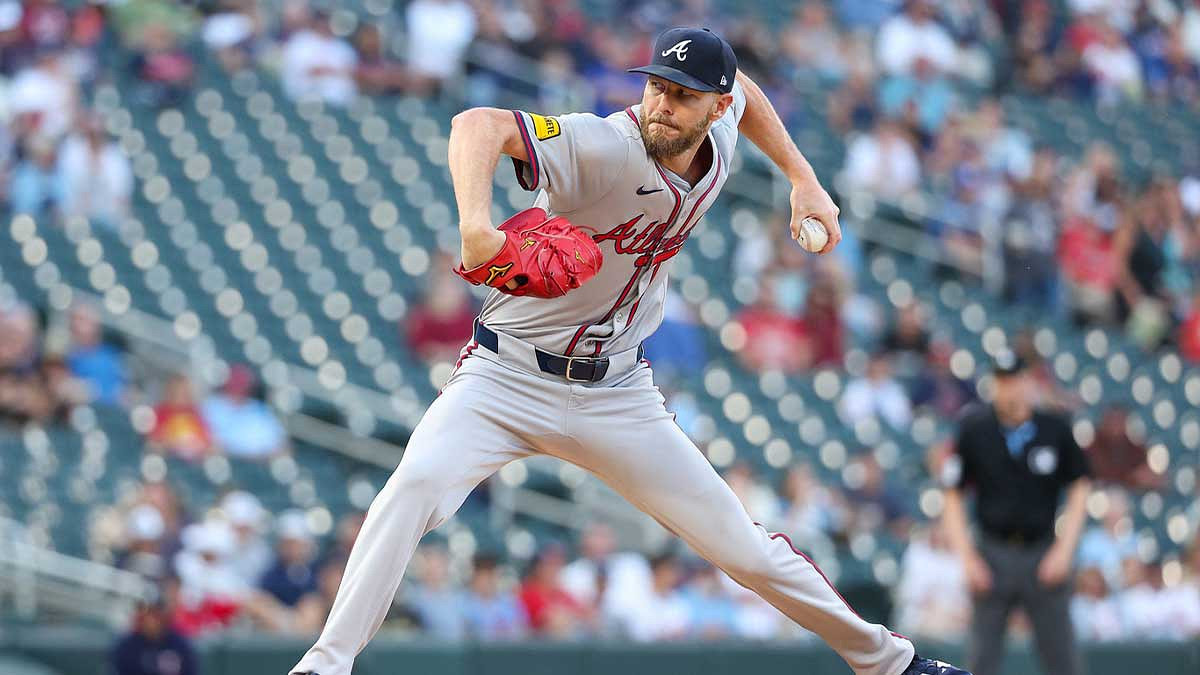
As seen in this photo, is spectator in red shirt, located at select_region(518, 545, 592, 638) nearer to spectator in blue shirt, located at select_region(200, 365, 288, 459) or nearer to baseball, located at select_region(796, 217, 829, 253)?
spectator in blue shirt, located at select_region(200, 365, 288, 459)

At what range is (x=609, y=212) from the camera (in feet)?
15.1

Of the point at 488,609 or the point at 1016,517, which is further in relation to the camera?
the point at 488,609

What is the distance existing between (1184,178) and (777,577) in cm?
1248

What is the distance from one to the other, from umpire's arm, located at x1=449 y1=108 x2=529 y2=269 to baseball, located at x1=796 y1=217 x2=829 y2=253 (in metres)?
0.94

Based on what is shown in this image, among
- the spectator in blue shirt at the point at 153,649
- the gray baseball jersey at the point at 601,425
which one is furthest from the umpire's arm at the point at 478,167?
the spectator in blue shirt at the point at 153,649

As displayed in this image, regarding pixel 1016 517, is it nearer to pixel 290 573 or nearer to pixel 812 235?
pixel 812 235

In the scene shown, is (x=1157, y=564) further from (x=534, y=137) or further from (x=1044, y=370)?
(x=534, y=137)

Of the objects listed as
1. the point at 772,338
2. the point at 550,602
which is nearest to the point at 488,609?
the point at 550,602

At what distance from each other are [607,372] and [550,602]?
5.14 m

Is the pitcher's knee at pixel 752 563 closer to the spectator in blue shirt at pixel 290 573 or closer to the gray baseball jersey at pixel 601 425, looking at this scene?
Result: the gray baseball jersey at pixel 601 425

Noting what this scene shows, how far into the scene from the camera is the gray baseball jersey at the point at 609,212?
4.39m

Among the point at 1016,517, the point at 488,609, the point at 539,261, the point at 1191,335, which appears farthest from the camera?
the point at 1191,335

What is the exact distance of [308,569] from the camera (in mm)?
9422

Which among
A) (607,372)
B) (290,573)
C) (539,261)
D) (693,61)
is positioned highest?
(693,61)
